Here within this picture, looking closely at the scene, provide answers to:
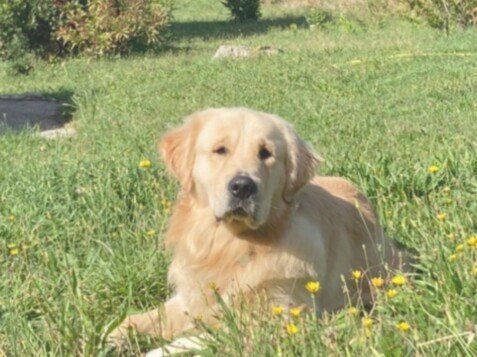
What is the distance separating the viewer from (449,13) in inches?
864

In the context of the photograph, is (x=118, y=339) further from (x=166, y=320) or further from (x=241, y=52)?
(x=241, y=52)

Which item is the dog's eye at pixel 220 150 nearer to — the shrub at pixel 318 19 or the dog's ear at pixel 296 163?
the dog's ear at pixel 296 163

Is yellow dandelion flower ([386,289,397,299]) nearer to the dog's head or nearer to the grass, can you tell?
the grass

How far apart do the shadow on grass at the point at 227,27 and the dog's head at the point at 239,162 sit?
800 inches

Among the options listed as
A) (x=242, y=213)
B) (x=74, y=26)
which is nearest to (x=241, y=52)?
(x=74, y=26)

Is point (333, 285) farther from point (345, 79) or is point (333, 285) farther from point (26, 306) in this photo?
point (345, 79)

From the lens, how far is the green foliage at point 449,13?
844 inches

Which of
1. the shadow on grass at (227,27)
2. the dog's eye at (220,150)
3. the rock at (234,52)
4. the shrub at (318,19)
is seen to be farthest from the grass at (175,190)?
the shrub at (318,19)

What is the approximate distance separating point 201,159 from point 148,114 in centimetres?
698

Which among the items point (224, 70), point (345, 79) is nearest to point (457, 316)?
point (345, 79)

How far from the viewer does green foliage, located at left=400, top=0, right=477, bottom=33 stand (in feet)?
70.3

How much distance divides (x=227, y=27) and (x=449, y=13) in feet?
27.1

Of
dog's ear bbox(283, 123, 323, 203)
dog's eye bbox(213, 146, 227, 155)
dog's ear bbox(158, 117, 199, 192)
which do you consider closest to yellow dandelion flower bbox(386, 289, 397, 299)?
dog's ear bbox(283, 123, 323, 203)

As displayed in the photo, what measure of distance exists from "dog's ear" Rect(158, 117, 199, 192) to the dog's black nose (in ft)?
1.34
